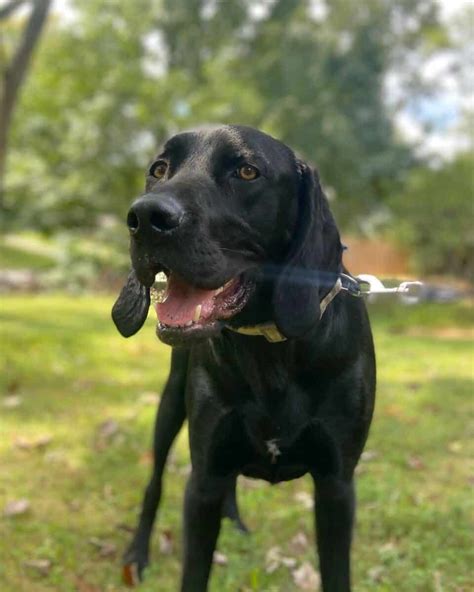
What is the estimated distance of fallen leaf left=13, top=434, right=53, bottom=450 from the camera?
14.6ft

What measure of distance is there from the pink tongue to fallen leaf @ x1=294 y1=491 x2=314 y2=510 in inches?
83.4

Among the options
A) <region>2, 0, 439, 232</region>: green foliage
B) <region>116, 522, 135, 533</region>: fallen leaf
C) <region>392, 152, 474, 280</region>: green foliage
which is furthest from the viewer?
<region>2, 0, 439, 232</region>: green foliage

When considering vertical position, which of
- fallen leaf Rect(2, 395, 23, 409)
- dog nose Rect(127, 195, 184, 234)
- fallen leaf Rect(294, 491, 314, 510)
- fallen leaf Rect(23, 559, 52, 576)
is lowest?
fallen leaf Rect(23, 559, 52, 576)

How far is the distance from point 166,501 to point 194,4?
18.9 meters

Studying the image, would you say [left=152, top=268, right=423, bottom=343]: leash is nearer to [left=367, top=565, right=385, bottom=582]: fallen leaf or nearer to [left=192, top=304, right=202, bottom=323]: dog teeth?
[left=192, top=304, right=202, bottom=323]: dog teeth

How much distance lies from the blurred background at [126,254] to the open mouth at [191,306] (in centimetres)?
150

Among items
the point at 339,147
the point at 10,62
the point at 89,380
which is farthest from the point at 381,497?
A: the point at 339,147

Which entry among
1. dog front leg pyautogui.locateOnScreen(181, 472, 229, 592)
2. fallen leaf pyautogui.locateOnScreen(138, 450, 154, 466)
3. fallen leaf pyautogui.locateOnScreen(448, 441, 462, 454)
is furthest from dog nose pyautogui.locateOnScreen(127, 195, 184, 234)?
fallen leaf pyautogui.locateOnScreen(448, 441, 462, 454)

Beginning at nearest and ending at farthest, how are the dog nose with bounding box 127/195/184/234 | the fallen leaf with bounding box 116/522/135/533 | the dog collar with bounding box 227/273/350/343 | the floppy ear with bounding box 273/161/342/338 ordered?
1. the dog nose with bounding box 127/195/184/234
2. the floppy ear with bounding box 273/161/342/338
3. the dog collar with bounding box 227/273/350/343
4. the fallen leaf with bounding box 116/522/135/533

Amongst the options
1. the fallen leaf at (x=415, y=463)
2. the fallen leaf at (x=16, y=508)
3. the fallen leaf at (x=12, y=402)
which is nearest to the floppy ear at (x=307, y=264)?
the fallen leaf at (x=16, y=508)

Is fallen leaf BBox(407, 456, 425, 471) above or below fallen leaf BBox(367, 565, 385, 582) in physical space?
above

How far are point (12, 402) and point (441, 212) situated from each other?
12.8 m

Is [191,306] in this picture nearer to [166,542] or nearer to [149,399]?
[166,542]

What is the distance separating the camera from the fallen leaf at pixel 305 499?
147 inches
